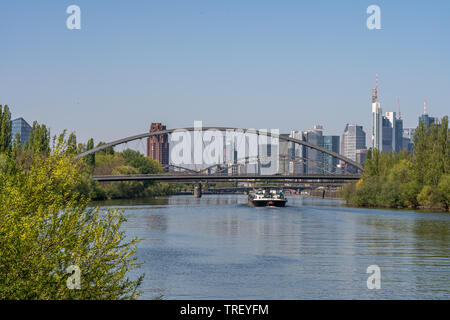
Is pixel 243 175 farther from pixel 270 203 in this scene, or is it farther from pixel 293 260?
pixel 293 260

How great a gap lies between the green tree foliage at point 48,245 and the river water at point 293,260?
8.37 feet

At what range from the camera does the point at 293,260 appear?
31.1 m

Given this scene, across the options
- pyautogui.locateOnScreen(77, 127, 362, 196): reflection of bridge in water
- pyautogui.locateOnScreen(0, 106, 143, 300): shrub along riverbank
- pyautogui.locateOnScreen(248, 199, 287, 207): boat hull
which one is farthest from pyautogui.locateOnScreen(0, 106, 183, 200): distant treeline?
pyautogui.locateOnScreen(0, 106, 143, 300): shrub along riverbank

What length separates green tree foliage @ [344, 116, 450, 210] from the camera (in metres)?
73.2

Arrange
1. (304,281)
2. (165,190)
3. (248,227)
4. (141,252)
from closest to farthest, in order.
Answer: (304,281) < (141,252) < (248,227) < (165,190)

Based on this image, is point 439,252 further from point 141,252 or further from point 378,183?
point 378,183

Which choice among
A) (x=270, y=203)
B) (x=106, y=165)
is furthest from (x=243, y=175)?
(x=106, y=165)

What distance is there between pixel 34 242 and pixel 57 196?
176 centimetres

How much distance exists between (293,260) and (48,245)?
20001 mm

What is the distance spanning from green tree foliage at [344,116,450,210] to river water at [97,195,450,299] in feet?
70.1

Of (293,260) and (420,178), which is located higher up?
(420,178)
